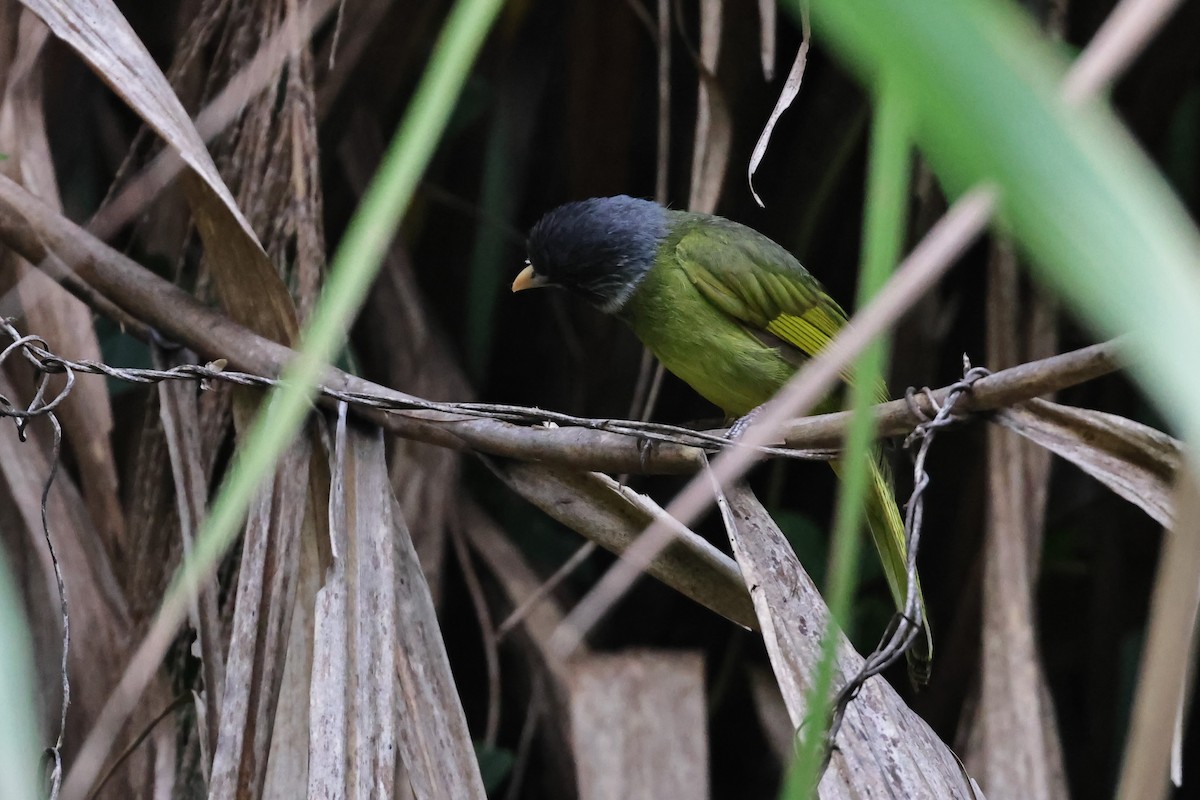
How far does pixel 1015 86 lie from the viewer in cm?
50

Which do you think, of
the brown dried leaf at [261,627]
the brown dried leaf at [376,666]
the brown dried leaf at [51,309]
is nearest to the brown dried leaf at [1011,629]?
the brown dried leaf at [376,666]

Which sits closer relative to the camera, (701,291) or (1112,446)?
(1112,446)

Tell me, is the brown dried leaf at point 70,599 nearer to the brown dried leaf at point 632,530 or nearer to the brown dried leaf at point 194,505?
the brown dried leaf at point 194,505

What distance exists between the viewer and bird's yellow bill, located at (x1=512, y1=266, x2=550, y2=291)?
3.12m

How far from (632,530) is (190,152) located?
926 millimetres

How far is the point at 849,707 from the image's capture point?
1.51 meters

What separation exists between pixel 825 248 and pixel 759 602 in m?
2.28

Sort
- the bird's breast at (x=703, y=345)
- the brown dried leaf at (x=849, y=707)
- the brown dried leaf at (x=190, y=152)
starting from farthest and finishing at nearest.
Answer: the bird's breast at (x=703, y=345) < the brown dried leaf at (x=190, y=152) < the brown dried leaf at (x=849, y=707)

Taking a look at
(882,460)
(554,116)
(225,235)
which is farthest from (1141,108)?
(225,235)

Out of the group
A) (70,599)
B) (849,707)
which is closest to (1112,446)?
(849,707)

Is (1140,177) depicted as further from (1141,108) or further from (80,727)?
(1141,108)

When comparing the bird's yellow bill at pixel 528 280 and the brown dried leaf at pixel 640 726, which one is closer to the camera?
the brown dried leaf at pixel 640 726

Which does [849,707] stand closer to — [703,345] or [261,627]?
[261,627]

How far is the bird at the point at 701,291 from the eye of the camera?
299 centimetres
